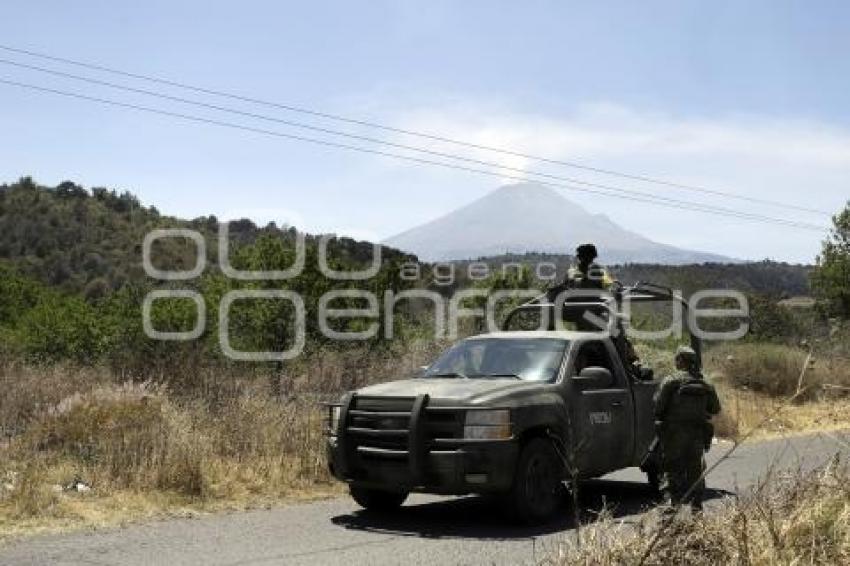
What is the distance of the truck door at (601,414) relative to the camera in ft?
30.8

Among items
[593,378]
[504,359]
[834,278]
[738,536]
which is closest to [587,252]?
[504,359]

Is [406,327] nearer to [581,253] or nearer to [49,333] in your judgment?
[49,333]

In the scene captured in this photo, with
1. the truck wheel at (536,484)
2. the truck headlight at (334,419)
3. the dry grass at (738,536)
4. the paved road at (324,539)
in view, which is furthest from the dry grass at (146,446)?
the truck wheel at (536,484)

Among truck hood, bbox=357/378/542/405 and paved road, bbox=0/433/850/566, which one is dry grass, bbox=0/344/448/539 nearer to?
paved road, bbox=0/433/850/566

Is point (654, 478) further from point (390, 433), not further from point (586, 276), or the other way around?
point (390, 433)

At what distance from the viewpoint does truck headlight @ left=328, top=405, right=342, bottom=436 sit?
29.8 feet

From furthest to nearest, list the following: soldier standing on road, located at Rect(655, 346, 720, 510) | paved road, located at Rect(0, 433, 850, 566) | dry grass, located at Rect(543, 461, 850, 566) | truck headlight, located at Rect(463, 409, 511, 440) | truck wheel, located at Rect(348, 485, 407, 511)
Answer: truck wheel, located at Rect(348, 485, 407, 511) → truck headlight, located at Rect(463, 409, 511, 440) → soldier standing on road, located at Rect(655, 346, 720, 510) → paved road, located at Rect(0, 433, 850, 566) → dry grass, located at Rect(543, 461, 850, 566)

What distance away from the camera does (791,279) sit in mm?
147750

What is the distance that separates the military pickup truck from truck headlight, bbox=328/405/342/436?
12 mm

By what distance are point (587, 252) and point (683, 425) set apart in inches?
149

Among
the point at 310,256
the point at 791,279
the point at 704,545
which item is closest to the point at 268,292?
the point at 310,256

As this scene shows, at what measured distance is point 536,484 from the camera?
872 cm

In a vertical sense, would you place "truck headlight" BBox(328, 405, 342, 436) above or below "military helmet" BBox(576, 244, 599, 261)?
below

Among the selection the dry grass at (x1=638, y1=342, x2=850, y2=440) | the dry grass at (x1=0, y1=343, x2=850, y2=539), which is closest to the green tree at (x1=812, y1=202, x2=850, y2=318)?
the dry grass at (x1=638, y1=342, x2=850, y2=440)
